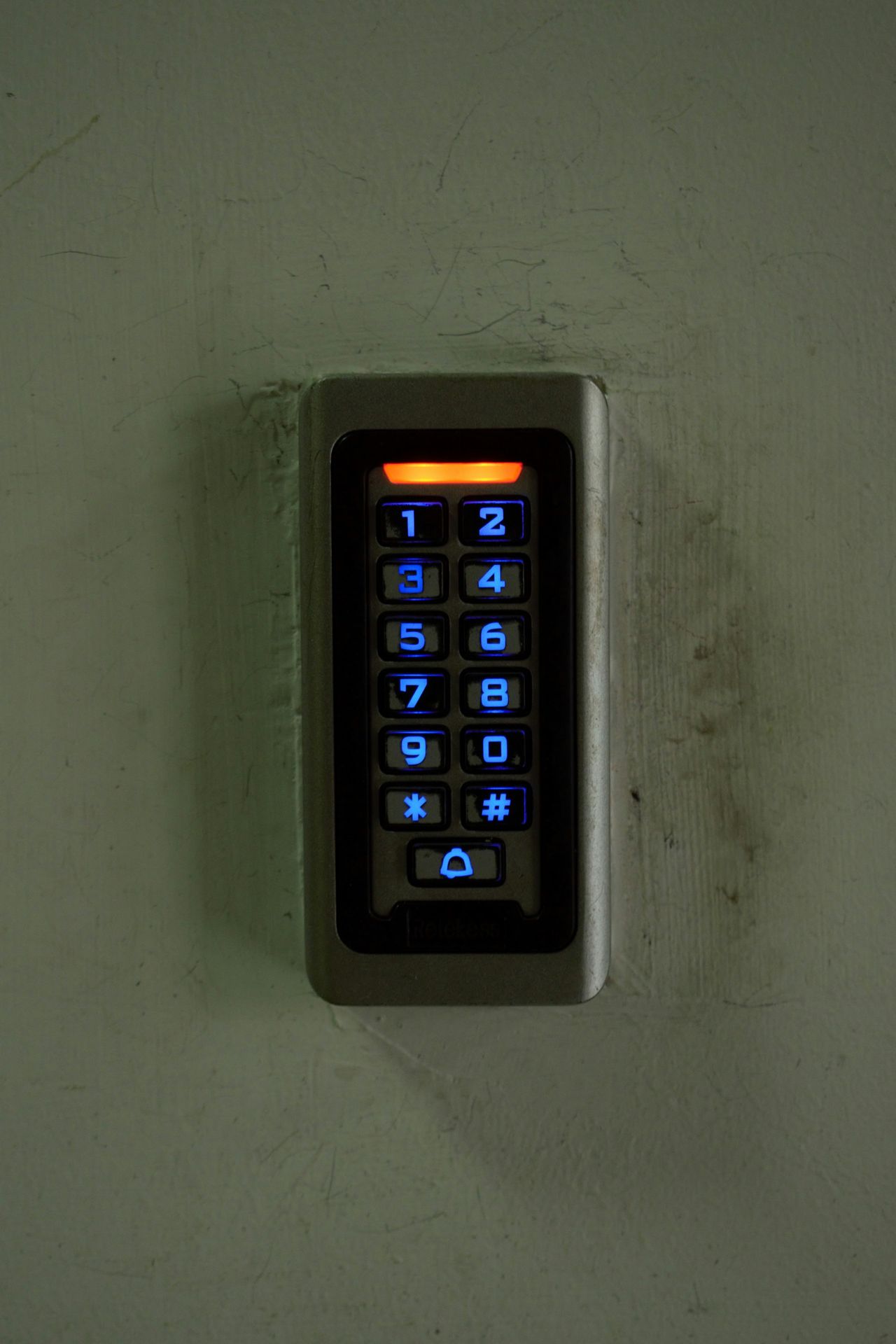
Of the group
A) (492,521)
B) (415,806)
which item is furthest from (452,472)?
(415,806)

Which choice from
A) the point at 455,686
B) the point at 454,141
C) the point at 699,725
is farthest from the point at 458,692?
the point at 454,141

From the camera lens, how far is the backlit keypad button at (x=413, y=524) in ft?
1.12

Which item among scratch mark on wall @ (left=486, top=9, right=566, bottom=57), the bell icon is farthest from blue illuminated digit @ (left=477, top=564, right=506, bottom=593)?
scratch mark on wall @ (left=486, top=9, right=566, bottom=57)

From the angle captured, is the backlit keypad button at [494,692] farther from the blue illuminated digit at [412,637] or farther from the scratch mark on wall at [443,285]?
the scratch mark on wall at [443,285]

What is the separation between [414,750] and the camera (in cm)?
34

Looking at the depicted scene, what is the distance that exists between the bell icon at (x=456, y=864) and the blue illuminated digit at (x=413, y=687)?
0.06 meters

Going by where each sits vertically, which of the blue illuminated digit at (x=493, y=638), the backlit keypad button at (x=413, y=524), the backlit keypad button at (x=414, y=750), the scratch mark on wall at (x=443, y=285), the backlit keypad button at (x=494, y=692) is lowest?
the backlit keypad button at (x=414, y=750)

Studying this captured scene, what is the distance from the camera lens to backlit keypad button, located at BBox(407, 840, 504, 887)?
34 cm

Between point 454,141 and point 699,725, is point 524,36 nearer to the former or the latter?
point 454,141

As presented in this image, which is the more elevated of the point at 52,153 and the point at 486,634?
the point at 52,153

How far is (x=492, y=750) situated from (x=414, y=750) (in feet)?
0.10

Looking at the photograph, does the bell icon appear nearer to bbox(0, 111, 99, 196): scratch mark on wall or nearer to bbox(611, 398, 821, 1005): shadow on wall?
bbox(611, 398, 821, 1005): shadow on wall

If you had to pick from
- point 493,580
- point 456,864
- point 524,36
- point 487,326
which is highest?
point 524,36

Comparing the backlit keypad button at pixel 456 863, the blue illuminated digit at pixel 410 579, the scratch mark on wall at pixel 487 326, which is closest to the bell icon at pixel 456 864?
the backlit keypad button at pixel 456 863
